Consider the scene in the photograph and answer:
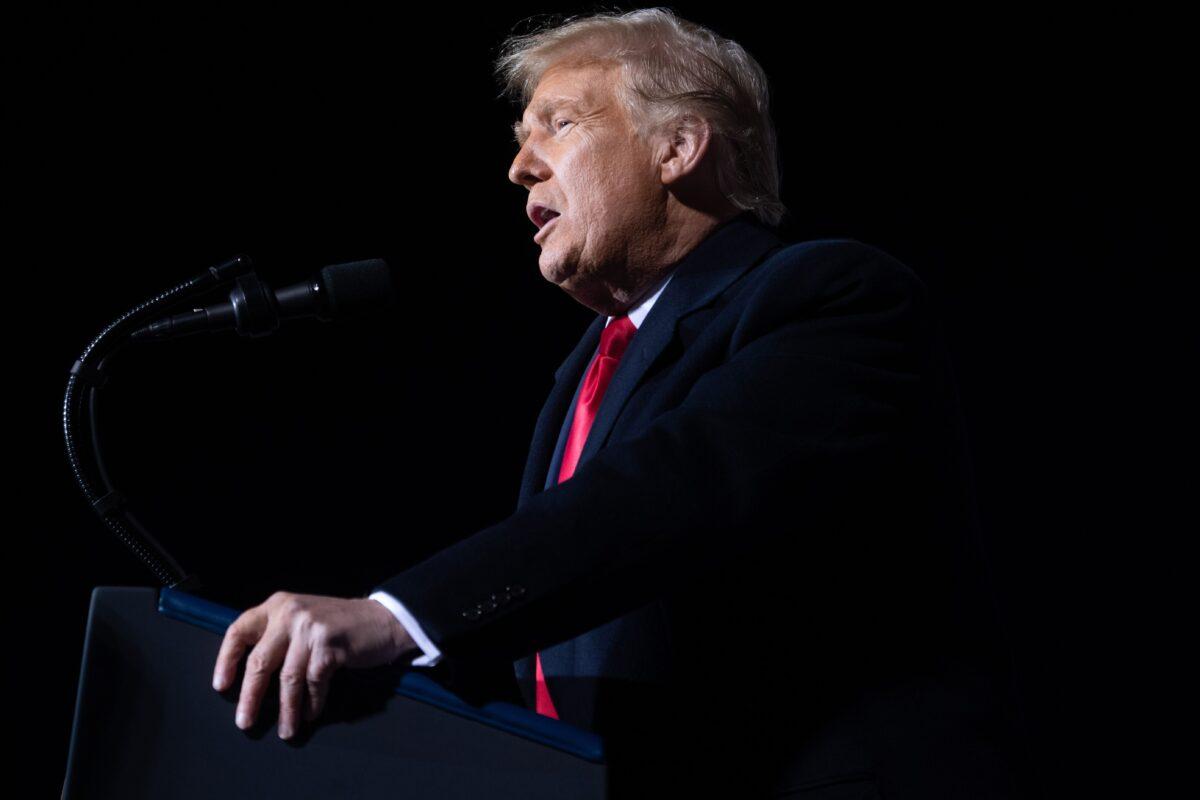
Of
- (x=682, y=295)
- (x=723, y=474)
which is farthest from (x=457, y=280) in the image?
(x=723, y=474)

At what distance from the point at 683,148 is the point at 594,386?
400 millimetres

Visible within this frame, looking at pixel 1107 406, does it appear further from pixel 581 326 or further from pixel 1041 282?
pixel 581 326

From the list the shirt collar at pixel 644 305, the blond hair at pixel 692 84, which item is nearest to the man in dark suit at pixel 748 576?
the shirt collar at pixel 644 305

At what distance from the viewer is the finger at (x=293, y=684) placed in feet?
2.69

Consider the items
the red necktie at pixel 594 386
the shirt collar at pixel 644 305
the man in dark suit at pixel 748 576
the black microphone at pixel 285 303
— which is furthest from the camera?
the shirt collar at pixel 644 305

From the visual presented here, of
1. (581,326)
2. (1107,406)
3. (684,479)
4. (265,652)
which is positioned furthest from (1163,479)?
(265,652)

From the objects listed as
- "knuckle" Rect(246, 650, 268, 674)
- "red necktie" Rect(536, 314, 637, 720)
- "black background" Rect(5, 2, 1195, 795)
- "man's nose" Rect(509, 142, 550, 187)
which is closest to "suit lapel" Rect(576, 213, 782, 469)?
"red necktie" Rect(536, 314, 637, 720)

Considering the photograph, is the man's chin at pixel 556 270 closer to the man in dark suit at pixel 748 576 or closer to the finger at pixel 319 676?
the man in dark suit at pixel 748 576

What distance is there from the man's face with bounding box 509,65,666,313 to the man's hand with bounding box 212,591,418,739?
0.96m

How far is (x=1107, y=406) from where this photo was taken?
2.79 m

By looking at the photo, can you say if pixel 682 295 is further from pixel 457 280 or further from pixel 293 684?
pixel 457 280

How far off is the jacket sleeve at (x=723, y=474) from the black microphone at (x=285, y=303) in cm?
37

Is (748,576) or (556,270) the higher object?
(556,270)

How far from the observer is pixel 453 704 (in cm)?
85
